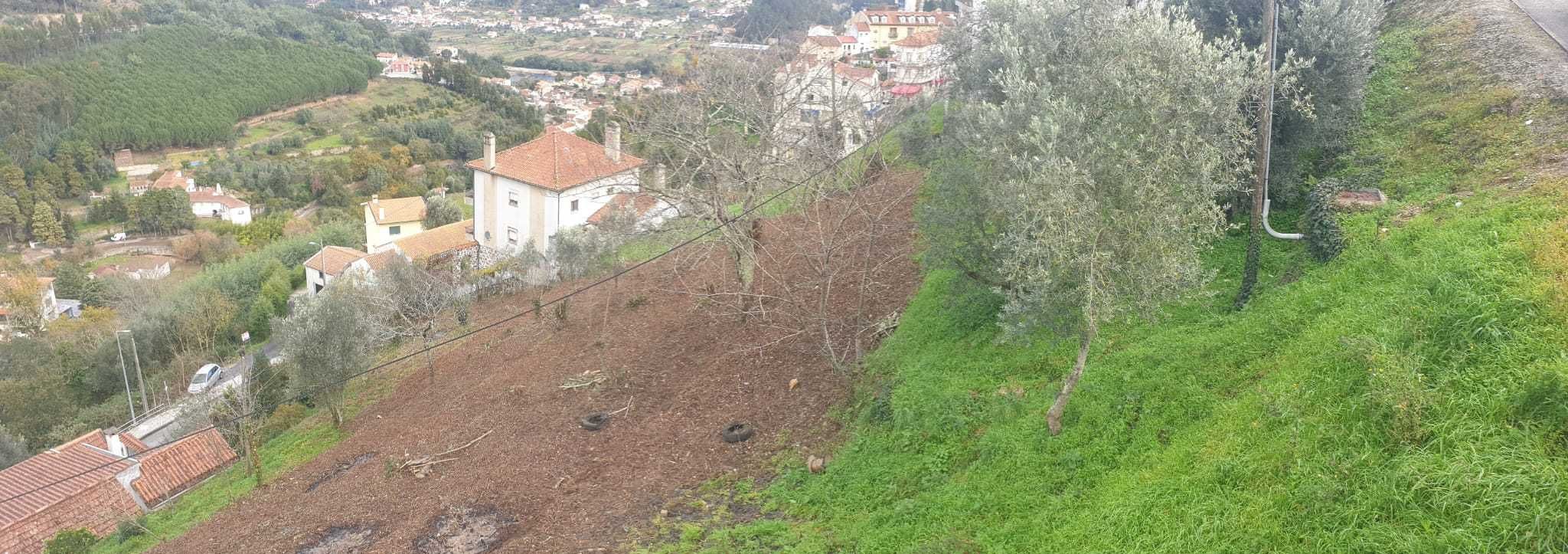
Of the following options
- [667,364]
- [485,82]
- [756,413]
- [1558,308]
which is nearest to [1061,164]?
[1558,308]

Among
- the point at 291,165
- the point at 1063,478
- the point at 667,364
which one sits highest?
the point at 1063,478

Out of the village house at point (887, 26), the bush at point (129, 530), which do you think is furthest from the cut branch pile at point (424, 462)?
the village house at point (887, 26)

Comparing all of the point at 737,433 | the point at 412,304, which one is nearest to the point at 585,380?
the point at 737,433

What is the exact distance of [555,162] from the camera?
31.0 meters

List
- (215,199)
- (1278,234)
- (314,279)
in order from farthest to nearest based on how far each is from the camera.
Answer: (215,199)
(314,279)
(1278,234)

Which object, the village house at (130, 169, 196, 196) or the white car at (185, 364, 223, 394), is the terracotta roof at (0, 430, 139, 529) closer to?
the white car at (185, 364, 223, 394)

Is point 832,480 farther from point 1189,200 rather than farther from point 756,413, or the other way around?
point 1189,200

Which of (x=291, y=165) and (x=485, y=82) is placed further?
(x=485, y=82)

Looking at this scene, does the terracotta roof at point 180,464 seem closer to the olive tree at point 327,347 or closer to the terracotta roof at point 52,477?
Answer: the terracotta roof at point 52,477

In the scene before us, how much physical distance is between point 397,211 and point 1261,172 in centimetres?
4243

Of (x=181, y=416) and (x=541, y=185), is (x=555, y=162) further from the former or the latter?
(x=181, y=416)

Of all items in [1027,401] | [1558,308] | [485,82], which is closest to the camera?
[1558,308]

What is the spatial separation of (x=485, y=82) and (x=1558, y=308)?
102 meters

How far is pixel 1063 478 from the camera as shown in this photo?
8.45 m
